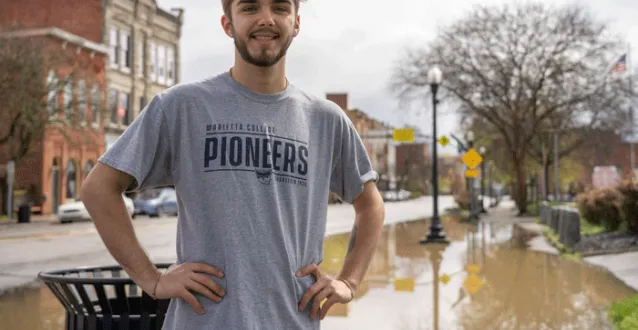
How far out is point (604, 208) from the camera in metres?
19.0

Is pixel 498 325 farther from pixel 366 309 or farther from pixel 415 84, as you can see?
pixel 415 84

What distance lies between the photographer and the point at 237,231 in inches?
84.7

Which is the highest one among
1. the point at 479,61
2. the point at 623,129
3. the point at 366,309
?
the point at 479,61

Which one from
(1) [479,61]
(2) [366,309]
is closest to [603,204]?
(2) [366,309]

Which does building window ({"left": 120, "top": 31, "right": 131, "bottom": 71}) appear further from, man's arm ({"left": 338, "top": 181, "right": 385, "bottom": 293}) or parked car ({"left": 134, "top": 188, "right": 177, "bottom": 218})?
man's arm ({"left": 338, "top": 181, "right": 385, "bottom": 293})

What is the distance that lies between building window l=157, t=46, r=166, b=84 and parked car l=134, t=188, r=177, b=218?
1236cm

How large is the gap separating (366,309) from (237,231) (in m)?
6.47

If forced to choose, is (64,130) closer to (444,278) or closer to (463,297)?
(444,278)

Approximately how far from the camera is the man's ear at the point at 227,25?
7.79 feet

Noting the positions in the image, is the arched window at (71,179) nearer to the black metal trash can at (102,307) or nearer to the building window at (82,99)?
the building window at (82,99)

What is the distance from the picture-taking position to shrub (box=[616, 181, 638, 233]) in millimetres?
16172

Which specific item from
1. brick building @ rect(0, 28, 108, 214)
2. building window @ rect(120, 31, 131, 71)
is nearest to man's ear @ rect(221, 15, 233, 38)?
brick building @ rect(0, 28, 108, 214)

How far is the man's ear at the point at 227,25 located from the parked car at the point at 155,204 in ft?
108

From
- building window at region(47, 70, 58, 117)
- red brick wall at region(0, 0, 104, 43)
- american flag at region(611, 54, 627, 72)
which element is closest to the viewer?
building window at region(47, 70, 58, 117)
